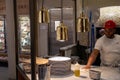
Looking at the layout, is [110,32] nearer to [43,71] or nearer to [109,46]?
[109,46]

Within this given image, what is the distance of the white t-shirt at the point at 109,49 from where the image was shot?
340 centimetres

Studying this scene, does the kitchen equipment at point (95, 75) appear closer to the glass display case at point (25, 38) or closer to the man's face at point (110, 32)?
the glass display case at point (25, 38)

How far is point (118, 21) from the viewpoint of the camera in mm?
4371

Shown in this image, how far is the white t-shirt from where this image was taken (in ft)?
11.2

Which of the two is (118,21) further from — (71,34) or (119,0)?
(71,34)

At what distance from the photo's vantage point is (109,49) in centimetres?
349

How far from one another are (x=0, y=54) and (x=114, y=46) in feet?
19.1

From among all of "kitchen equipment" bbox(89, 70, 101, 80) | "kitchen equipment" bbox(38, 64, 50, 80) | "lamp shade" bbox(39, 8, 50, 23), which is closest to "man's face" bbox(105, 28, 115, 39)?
"lamp shade" bbox(39, 8, 50, 23)

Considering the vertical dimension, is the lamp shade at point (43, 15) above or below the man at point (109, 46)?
above

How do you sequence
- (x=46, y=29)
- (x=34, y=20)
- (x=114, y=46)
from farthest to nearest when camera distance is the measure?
(x=46, y=29) → (x=114, y=46) → (x=34, y=20)

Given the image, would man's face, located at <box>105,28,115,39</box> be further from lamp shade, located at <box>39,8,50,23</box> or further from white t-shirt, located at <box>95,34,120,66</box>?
lamp shade, located at <box>39,8,50,23</box>

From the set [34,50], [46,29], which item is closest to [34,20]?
[34,50]

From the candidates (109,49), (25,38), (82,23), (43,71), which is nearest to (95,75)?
(43,71)

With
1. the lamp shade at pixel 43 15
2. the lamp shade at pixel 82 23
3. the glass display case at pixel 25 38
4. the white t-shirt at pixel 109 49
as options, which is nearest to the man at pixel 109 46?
the white t-shirt at pixel 109 49
